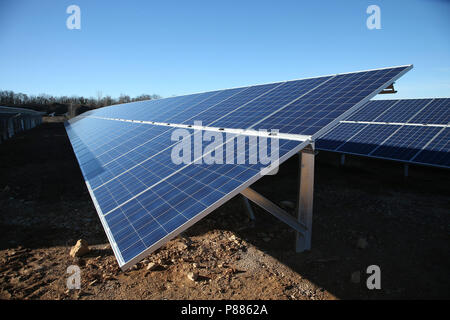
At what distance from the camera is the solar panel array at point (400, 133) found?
1425cm

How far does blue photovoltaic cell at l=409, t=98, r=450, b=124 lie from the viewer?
Answer: 53.7ft

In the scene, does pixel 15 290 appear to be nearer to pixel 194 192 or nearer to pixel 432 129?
pixel 194 192

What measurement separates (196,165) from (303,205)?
3.01 metres

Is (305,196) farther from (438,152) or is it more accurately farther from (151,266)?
(438,152)

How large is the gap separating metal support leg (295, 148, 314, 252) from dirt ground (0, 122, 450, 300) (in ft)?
1.35

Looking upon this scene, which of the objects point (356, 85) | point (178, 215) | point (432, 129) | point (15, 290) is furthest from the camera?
point (432, 129)

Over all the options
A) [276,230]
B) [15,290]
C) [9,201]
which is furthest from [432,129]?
[9,201]

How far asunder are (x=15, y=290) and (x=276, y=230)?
285 inches

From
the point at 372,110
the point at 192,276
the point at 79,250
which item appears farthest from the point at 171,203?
the point at 372,110

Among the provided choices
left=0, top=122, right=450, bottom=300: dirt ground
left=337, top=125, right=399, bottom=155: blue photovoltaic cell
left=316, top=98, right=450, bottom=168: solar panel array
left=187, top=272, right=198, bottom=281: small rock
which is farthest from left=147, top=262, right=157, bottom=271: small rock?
left=337, top=125, right=399, bottom=155: blue photovoltaic cell

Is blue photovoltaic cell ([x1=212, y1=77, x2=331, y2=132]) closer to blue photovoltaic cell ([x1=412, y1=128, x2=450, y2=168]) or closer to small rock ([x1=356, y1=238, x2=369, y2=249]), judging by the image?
small rock ([x1=356, y1=238, x2=369, y2=249])

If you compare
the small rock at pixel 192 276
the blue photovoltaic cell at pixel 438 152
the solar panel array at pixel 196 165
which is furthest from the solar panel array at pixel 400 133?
the small rock at pixel 192 276

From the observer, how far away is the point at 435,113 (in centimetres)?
1714

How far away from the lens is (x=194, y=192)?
533 cm
